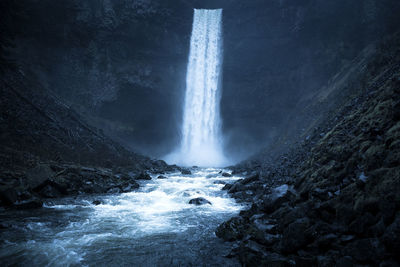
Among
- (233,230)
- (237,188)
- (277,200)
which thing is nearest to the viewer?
(233,230)

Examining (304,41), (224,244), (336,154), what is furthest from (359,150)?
(304,41)

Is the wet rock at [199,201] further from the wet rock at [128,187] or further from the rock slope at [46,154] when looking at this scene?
the rock slope at [46,154]

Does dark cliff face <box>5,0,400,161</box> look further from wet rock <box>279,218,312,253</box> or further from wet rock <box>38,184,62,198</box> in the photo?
wet rock <box>279,218,312,253</box>

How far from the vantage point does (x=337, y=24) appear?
119 ft

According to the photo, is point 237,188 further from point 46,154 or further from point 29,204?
point 46,154

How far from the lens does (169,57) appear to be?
4584 centimetres

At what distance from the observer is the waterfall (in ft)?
148

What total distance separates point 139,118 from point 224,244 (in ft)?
131

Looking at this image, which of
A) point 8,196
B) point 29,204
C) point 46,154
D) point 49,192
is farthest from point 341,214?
point 46,154

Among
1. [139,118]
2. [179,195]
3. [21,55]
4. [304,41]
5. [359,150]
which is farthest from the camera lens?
[139,118]

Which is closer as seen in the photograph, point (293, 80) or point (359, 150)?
point (359, 150)

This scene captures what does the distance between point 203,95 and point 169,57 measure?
10.2 metres

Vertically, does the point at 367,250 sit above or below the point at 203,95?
below

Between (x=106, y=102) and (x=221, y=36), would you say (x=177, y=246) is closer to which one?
(x=106, y=102)
